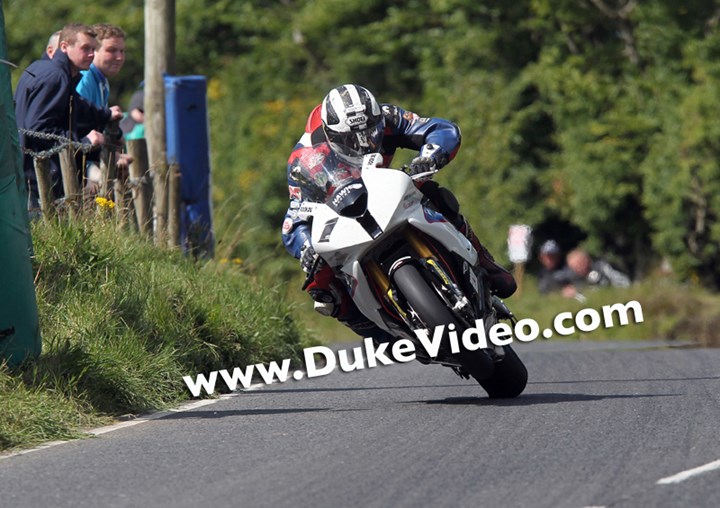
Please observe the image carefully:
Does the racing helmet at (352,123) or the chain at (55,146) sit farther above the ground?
the racing helmet at (352,123)

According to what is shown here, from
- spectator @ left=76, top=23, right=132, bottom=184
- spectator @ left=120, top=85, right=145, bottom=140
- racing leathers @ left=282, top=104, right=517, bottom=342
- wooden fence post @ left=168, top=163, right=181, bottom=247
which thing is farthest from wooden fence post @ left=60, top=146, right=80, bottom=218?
spectator @ left=120, top=85, right=145, bottom=140

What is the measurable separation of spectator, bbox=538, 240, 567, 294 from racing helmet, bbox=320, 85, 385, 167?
1739 cm

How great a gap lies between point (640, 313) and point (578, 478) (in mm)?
16889

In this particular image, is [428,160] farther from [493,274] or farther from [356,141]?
[493,274]

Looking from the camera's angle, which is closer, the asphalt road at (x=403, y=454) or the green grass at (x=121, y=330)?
the asphalt road at (x=403, y=454)

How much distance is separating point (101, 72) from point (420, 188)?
4.03 metres

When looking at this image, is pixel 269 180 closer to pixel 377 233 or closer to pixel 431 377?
pixel 431 377

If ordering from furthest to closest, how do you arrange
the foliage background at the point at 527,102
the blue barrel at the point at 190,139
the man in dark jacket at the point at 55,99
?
1. the foliage background at the point at 527,102
2. the blue barrel at the point at 190,139
3. the man in dark jacket at the point at 55,99

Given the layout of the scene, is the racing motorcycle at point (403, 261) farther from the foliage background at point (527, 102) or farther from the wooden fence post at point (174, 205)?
the foliage background at point (527, 102)

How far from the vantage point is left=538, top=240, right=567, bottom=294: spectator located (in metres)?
26.6

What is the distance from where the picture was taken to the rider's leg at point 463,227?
9.34 meters

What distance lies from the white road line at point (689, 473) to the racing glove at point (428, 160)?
3.07 m

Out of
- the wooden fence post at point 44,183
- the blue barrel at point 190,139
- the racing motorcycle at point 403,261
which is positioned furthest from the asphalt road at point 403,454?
the blue barrel at point 190,139

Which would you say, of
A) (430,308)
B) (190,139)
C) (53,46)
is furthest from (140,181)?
(430,308)
